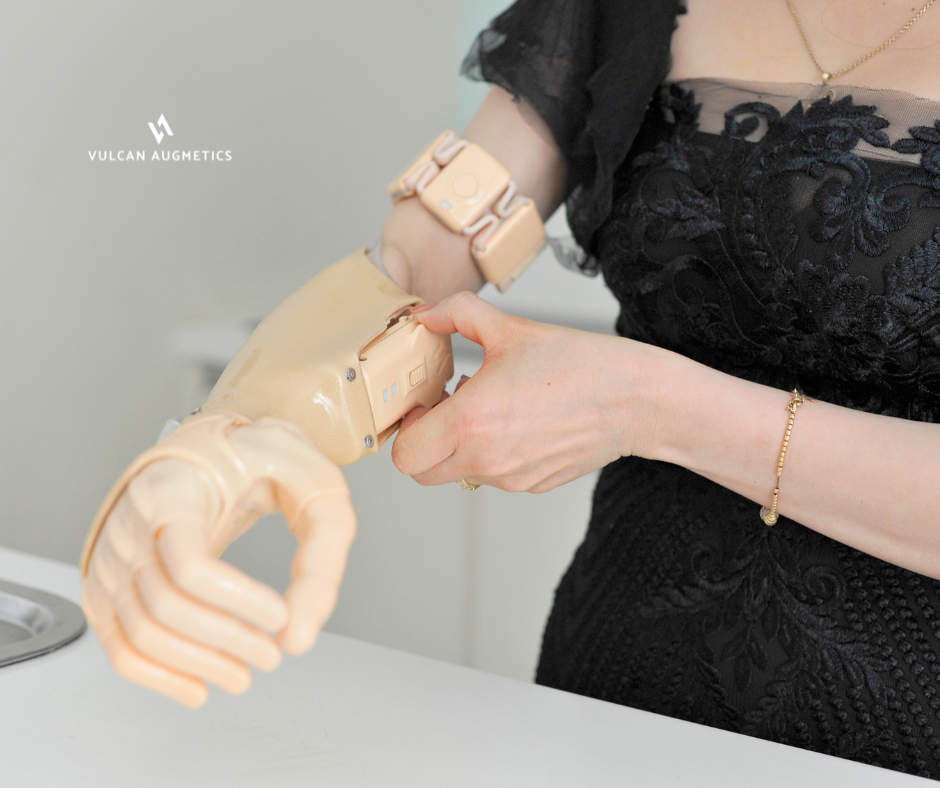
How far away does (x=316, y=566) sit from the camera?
14.6 inches

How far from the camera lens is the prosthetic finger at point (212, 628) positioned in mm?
342

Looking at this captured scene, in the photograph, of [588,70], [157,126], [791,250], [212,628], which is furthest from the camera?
[157,126]

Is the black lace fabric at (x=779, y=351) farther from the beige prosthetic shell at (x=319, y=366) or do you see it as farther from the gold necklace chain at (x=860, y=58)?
the beige prosthetic shell at (x=319, y=366)

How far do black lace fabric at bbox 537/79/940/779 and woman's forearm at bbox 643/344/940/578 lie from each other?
0.06 ft

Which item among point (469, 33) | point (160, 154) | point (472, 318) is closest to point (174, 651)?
point (472, 318)

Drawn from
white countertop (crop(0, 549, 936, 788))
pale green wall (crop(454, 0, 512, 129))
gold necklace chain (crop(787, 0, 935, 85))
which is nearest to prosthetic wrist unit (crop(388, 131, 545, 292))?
gold necklace chain (crop(787, 0, 935, 85))

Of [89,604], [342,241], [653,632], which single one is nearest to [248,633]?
[89,604]

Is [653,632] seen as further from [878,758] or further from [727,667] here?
[878,758]

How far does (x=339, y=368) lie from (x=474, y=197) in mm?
233

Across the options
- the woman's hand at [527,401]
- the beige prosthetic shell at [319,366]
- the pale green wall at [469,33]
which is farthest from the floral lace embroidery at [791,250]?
the pale green wall at [469,33]

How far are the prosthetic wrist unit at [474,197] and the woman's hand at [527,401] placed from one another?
0.13 meters

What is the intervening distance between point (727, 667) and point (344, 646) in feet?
0.99

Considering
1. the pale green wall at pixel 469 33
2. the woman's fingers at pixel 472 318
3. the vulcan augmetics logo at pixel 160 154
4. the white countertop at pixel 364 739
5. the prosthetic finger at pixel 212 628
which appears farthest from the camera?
the pale green wall at pixel 469 33

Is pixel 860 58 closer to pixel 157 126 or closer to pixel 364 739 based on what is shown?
pixel 364 739
